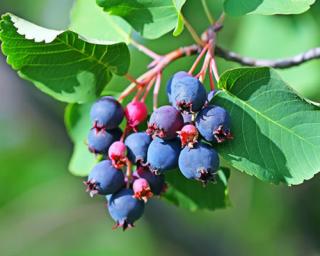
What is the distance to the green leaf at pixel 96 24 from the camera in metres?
2.22

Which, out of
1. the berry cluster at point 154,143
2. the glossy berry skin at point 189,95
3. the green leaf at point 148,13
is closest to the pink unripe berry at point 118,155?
the berry cluster at point 154,143

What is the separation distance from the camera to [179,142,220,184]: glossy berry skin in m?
1.52

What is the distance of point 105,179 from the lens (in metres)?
1.68

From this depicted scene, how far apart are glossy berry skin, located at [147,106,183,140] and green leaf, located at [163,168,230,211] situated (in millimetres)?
529

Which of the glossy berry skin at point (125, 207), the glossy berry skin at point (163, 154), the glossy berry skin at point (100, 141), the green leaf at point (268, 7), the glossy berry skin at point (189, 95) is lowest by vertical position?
the glossy berry skin at point (125, 207)

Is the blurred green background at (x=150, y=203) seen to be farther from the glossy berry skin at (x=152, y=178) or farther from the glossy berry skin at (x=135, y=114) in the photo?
the glossy berry skin at (x=152, y=178)

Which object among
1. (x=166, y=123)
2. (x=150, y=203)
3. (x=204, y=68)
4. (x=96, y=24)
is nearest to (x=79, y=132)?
(x=96, y=24)

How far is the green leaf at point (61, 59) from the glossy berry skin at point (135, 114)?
5.5 inches

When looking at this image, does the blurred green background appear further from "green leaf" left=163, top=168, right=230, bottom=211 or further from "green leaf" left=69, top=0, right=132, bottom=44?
"green leaf" left=163, top=168, right=230, bottom=211

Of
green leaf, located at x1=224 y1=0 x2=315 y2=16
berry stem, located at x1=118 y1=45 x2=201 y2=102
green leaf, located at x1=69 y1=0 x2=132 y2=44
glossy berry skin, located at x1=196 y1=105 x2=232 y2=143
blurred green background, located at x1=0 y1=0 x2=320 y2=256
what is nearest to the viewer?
glossy berry skin, located at x1=196 y1=105 x2=232 y2=143

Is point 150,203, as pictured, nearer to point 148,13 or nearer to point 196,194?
point 196,194

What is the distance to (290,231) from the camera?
441cm

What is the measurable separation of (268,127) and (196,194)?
2.06 ft

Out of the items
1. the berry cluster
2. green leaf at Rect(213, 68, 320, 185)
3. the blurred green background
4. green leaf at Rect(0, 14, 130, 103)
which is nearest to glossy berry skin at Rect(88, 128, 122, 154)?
the berry cluster
